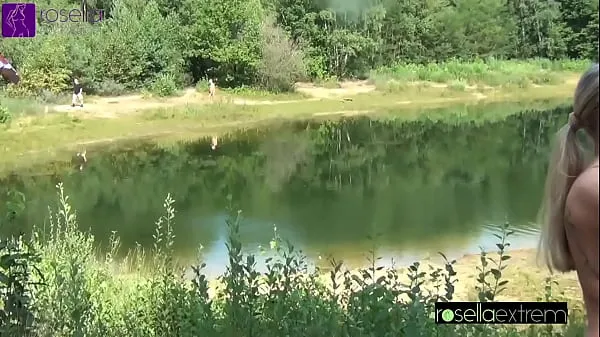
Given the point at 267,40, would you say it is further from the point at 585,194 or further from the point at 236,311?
the point at 585,194

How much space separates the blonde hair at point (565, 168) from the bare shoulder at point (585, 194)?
38 millimetres

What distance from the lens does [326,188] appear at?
32.0 ft

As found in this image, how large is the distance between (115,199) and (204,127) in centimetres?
616

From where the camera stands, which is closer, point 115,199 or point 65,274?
point 65,274

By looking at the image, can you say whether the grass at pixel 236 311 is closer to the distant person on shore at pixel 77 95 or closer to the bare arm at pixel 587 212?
the bare arm at pixel 587 212

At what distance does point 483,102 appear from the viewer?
19.8 meters

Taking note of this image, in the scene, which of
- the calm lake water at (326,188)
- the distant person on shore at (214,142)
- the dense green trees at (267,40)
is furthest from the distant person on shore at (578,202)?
the dense green trees at (267,40)

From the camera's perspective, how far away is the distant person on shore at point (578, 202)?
889 mm

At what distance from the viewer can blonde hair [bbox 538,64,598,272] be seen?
918mm

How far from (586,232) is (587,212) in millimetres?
31

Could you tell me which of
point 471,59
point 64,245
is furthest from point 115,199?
point 471,59

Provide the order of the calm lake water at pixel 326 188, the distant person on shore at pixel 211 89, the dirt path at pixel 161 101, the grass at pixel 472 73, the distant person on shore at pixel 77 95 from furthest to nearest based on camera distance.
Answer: the grass at pixel 472 73
the distant person on shore at pixel 211 89
the distant person on shore at pixel 77 95
the dirt path at pixel 161 101
the calm lake water at pixel 326 188

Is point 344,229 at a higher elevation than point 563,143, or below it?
below

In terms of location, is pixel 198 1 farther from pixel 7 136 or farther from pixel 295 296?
pixel 295 296
